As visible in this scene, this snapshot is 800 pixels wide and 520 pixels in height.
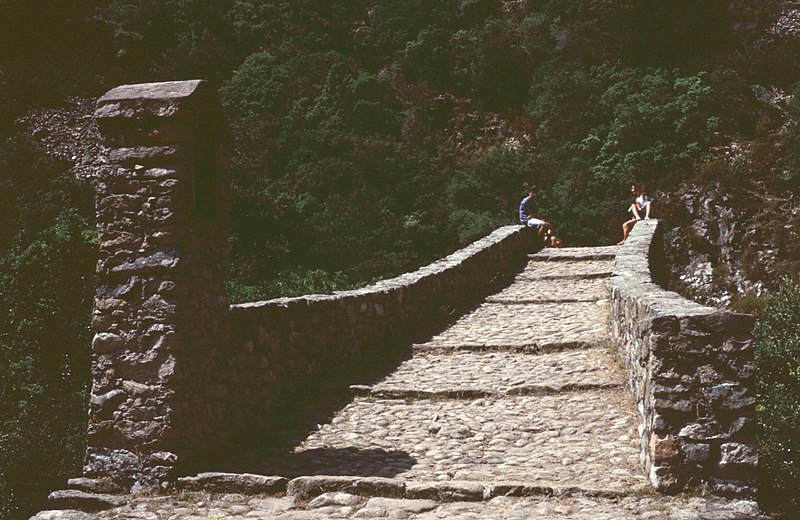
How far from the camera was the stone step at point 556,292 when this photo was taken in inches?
502

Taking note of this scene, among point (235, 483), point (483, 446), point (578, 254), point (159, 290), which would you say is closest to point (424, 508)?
point (235, 483)

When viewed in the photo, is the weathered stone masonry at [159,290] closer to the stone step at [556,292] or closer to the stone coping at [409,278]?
the stone coping at [409,278]

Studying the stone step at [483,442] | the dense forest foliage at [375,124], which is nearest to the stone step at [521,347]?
the stone step at [483,442]

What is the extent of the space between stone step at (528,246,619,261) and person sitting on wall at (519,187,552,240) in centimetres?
87

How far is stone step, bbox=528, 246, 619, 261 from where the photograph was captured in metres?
16.5

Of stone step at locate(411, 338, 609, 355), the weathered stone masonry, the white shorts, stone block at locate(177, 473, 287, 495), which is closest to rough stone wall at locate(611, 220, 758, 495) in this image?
stone block at locate(177, 473, 287, 495)

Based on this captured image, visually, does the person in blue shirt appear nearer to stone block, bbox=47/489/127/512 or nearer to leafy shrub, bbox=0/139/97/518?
leafy shrub, bbox=0/139/97/518

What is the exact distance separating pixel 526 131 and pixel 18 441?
65.7ft

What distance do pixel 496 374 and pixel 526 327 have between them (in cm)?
229

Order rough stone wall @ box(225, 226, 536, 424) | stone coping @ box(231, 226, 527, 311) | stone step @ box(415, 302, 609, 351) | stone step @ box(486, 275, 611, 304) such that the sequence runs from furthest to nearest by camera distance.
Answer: stone step @ box(486, 275, 611, 304)
stone step @ box(415, 302, 609, 351)
stone coping @ box(231, 226, 527, 311)
rough stone wall @ box(225, 226, 536, 424)

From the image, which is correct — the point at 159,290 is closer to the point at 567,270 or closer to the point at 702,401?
the point at 702,401

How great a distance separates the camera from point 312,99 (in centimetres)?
3353

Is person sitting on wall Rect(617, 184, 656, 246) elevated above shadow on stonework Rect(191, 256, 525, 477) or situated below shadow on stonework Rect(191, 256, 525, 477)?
above

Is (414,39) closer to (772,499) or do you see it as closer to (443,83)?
(443,83)
